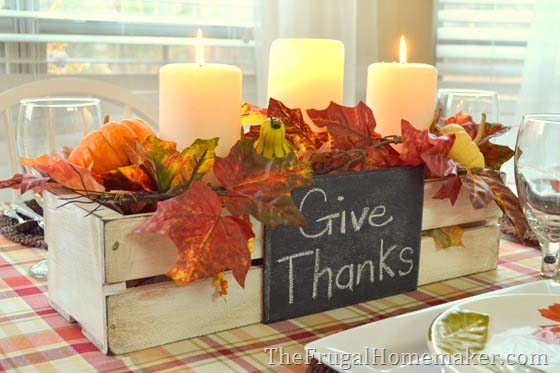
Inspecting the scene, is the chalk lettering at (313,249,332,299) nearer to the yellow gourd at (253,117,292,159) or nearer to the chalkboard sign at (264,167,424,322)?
the chalkboard sign at (264,167,424,322)

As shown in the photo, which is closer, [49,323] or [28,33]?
[49,323]

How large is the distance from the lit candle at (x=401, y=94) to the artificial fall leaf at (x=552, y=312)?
31 centimetres

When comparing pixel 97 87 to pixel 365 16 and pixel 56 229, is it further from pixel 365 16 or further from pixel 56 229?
pixel 365 16

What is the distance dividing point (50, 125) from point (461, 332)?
1.91ft

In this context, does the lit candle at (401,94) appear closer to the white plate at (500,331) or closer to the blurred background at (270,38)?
the white plate at (500,331)

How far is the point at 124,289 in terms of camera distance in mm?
641

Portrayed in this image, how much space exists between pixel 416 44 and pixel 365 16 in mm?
380

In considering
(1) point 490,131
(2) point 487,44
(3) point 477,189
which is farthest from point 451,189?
(2) point 487,44

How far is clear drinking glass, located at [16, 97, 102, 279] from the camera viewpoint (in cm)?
88

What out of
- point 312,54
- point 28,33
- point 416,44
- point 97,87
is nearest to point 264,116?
point 312,54

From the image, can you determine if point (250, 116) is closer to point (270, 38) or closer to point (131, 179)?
point (131, 179)

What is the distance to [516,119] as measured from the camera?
2604 mm

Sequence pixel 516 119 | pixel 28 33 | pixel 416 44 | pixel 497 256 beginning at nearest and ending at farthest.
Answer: pixel 497 256, pixel 28 33, pixel 516 119, pixel 416 44

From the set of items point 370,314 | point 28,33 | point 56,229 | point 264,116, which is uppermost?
point 28,33
